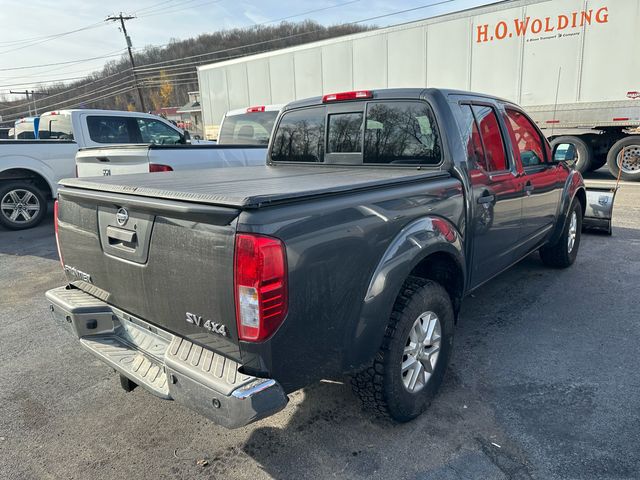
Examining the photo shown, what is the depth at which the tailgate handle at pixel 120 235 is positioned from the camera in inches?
87.4

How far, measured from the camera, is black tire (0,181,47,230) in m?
8.16

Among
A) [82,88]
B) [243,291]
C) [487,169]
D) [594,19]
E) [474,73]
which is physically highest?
[82,88]

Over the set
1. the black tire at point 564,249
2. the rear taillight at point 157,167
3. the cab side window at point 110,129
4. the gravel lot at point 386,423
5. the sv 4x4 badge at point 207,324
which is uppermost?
the cab side window at point 110,129

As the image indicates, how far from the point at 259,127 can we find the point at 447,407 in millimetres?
7089

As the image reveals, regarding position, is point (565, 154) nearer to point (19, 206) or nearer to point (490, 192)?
point (490, 192)

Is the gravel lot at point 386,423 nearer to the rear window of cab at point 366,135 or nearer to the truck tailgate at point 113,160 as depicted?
the rear window of cab at point 366,135

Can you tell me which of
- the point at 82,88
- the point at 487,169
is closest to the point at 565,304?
the point at 487,169

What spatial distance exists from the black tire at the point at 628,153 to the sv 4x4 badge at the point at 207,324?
12990 millimetres

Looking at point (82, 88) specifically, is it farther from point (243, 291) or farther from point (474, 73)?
point (243, 291)

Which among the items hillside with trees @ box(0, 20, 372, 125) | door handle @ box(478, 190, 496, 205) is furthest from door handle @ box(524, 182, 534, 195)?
hillside with trees @ box(0, 20, 372, 125)

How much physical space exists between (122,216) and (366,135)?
1952 millimetres

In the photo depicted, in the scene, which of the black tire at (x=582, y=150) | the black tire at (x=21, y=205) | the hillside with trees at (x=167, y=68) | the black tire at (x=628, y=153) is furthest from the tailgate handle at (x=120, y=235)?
the hillside with trees at (x=167, y=68)

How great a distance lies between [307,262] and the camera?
192 cm

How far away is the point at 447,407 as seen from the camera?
2816 mm
